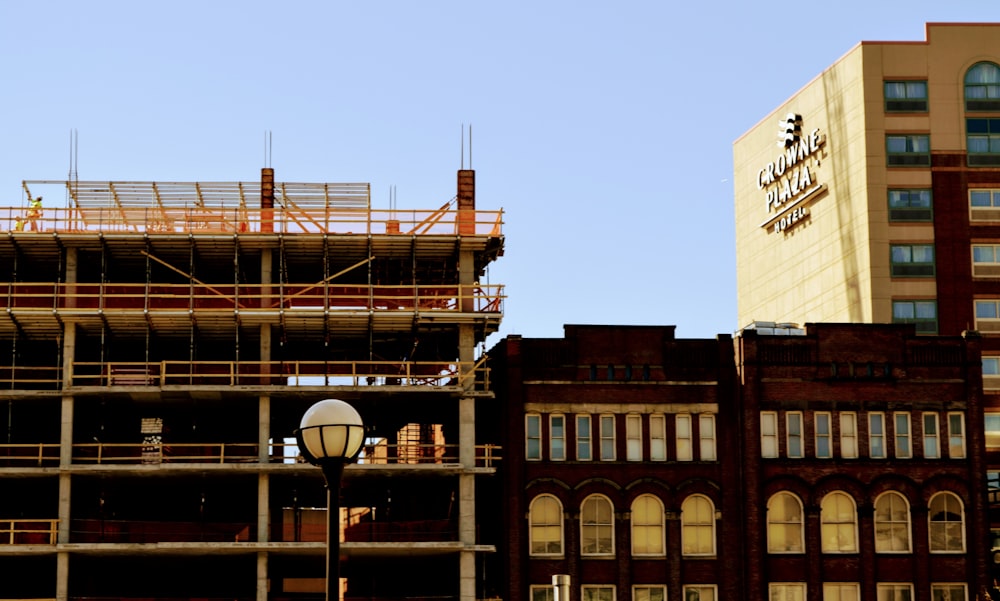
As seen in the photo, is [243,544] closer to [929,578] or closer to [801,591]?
[801,591]

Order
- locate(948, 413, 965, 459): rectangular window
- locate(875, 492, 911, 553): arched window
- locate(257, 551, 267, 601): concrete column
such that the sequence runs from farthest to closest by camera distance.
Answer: locate(948, 413, 965, 459): rectangular window
locate(875, 492, 911, 553): arched window
locate(257, 551, 267, 601): concrete column

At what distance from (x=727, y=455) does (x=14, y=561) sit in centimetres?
3052

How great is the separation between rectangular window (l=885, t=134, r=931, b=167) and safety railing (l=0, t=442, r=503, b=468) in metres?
33.4

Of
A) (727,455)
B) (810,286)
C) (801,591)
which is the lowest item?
(801,591)

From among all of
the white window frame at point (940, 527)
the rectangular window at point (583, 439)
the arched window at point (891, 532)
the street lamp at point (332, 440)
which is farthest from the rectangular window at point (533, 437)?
the street lamp at point (332, 440)

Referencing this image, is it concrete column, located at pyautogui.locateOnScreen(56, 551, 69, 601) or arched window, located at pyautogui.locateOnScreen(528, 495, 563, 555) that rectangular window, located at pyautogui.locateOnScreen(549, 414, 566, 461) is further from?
concrete column, located at pyautogui.locateOnScreen(56, 551, 69, 601)

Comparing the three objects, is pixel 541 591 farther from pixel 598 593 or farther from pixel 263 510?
pixel 263 510

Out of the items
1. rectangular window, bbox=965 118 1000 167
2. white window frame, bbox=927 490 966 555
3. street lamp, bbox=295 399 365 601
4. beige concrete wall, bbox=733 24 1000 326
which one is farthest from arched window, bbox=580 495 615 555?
street lamp, bbox=295 399 365 601

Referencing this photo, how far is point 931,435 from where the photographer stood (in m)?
73.6

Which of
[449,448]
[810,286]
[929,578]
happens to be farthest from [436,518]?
[810,286]

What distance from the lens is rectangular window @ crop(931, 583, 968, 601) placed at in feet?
238

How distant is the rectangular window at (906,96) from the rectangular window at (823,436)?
29.7 m

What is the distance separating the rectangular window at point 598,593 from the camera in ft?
235

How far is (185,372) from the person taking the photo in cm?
7594
